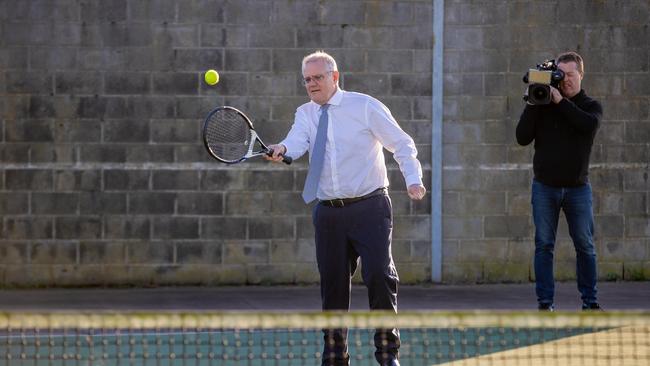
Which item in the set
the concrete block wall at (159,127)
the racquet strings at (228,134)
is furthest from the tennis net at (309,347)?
the concrete block wall at (159,127)

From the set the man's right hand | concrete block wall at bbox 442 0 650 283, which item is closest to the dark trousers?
the man's right hand

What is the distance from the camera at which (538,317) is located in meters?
4.43

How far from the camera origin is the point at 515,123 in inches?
458

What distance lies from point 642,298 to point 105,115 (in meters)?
4.88

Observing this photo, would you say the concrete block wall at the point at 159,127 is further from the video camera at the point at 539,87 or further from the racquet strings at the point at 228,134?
the racquet strings at the point at 228,134

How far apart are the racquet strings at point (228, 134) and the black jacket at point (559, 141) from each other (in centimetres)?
254

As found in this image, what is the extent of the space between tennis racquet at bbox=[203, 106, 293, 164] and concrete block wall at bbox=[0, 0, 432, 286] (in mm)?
3661

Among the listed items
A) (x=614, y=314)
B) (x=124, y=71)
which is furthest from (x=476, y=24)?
(x=614, y=314)

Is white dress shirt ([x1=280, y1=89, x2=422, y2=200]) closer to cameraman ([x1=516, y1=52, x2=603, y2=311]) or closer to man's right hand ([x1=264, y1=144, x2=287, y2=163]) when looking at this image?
man's right hand ([x1=264, y1=144, x2=287, y2=163])

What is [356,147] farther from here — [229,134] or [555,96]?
[555,96]

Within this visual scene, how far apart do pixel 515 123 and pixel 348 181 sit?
4867 mm

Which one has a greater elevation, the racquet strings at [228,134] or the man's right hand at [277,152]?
the racquet strings at [228,134]

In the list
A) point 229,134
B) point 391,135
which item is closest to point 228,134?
point 229,134

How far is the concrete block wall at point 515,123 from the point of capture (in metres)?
11.6
